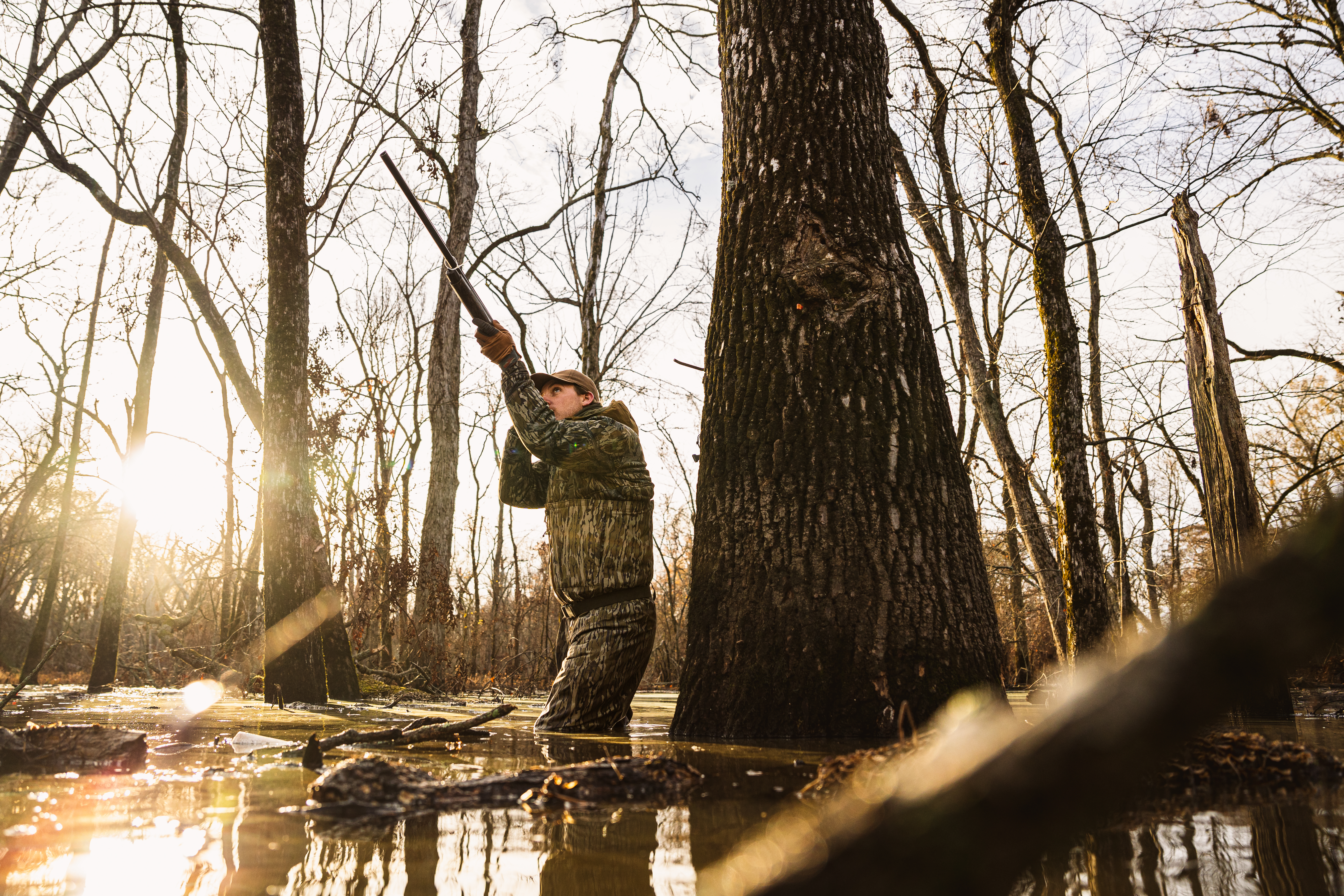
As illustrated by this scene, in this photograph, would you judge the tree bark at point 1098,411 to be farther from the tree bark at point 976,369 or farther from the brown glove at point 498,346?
the brown glove at point 498,346

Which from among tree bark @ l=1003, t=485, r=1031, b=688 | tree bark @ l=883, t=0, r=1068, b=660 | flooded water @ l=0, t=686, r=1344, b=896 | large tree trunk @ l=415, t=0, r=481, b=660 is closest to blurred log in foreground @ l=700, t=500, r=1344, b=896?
flooded water @ l=0, t=686, r=1344, b=896

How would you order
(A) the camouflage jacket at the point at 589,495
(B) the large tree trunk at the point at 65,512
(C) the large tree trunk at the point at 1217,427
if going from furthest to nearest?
(B) the large tree trunk at the point at 65,512
(C) the large tree trunk at the point at 1217,427
(A) the camouflage jacket at the point at 589,495

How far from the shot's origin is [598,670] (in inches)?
165

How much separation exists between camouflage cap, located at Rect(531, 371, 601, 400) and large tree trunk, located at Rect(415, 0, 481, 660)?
25.7 ft

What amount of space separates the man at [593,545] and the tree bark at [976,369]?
272 inches

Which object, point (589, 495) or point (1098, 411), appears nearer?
point (589, 495)

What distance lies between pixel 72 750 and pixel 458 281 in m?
2.97

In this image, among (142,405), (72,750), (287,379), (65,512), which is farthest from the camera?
(65,512)

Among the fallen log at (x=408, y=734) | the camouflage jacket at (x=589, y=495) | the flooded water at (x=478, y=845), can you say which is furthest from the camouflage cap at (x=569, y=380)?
the flooded water at (x=478, y=845)

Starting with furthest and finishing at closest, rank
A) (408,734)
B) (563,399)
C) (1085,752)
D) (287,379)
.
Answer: (287,379) → (563,399) → (408,734) → (1085,752)

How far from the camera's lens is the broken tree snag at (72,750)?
A: 2668 mm

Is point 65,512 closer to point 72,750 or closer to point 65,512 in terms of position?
point 65,512

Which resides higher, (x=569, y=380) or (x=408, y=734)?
(x=569, y=380)

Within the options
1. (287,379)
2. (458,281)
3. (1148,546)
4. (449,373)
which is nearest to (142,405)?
(449,373)
